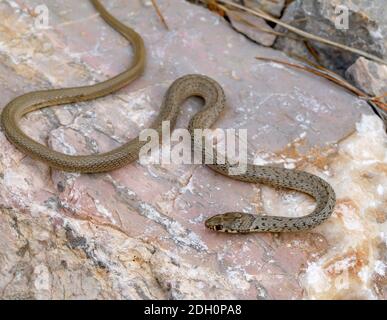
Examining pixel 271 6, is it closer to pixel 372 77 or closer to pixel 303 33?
pixel 303 33

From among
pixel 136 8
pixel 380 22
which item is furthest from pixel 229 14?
pixel 380 22

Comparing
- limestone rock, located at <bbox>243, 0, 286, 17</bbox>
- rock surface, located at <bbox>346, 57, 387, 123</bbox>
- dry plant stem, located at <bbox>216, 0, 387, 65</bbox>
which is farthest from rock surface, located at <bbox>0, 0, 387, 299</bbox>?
limestone rock, located at <bbox>243, 0, 286, 17</bbox>

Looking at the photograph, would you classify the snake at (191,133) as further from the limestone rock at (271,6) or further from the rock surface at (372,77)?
the rock surface at (372,77)

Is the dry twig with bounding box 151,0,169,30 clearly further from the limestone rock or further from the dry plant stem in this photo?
the limestone rock

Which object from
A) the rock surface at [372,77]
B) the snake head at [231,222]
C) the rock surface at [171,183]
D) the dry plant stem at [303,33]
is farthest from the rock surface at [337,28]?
the snake head at [231,222]

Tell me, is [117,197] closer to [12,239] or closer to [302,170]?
[12,239]

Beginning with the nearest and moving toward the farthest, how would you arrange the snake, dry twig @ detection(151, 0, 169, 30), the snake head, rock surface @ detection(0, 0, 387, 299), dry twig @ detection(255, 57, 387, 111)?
rock surface @ detection(0, 0, 387, 299)
the snake head
the snake
dry twig @ detection(255, 57, 387, 111)
dry twig @ detection(151, 0, 169, 30)
